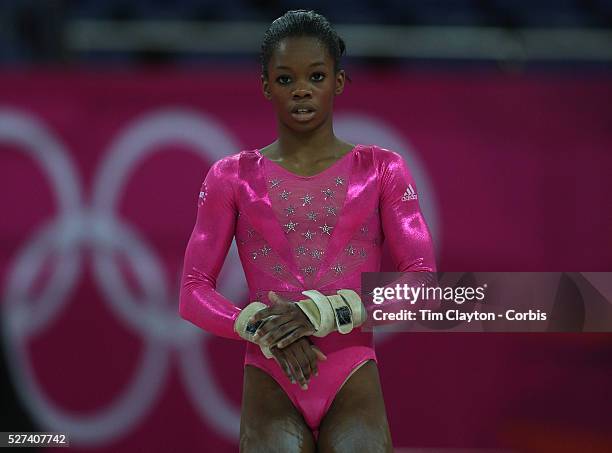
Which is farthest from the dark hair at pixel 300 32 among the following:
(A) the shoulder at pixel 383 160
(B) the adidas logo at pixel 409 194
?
(B) the adidas logo at pixel 409 194

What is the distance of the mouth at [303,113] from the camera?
2457 mm

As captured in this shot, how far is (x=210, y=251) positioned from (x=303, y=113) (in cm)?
41

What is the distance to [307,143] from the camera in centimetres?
254

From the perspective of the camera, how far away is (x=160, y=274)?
4.37m

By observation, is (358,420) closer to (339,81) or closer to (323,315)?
(323,315)

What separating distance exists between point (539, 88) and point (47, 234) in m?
2.25

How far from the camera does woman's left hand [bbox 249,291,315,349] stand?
7.34 feet

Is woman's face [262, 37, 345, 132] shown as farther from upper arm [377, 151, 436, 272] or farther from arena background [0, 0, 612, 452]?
arena background [0, 0, 612, 452]

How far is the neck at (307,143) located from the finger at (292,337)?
1.63 ft

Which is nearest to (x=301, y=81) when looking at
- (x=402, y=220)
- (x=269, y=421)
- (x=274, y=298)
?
(x=402, y=220)

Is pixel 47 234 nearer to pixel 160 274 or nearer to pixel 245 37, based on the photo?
pixel 160 274

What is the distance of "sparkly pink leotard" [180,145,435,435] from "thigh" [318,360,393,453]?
0.12 feet

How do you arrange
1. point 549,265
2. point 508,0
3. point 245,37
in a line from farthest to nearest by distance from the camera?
point 508,0, point 245,37, point 549,265

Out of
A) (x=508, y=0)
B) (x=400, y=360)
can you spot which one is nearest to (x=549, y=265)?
(x=400, y=360)
